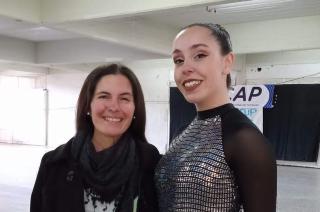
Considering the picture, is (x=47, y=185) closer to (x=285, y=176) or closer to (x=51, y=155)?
(x=51, y=155)

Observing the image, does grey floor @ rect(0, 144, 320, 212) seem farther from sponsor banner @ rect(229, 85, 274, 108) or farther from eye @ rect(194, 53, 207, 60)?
eye @ rect(194, 53, 207, 60)

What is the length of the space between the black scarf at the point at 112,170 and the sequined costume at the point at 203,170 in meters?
0.10

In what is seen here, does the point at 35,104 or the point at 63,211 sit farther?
the point at 35,104

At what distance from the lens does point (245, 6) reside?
18.4 ft

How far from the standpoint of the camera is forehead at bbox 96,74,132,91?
54.9 inches

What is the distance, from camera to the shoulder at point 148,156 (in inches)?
55.3

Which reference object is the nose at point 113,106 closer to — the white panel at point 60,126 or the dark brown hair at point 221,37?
the dark brown hair at point 221,37

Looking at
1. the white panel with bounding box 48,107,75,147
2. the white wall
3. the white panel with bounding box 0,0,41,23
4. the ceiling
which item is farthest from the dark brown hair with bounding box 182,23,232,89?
the white panel with bounding box 48,107,75,147

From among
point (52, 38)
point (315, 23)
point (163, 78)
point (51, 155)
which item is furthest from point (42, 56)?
point (51, 155)

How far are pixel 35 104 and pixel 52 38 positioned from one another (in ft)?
18.0

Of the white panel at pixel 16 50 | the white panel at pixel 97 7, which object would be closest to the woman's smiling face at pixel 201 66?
the white panel at pixel 97 7

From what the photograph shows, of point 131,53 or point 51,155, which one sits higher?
point 131,53

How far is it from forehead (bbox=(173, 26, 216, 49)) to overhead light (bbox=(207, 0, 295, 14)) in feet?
13.6

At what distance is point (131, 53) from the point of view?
26.1 feet
